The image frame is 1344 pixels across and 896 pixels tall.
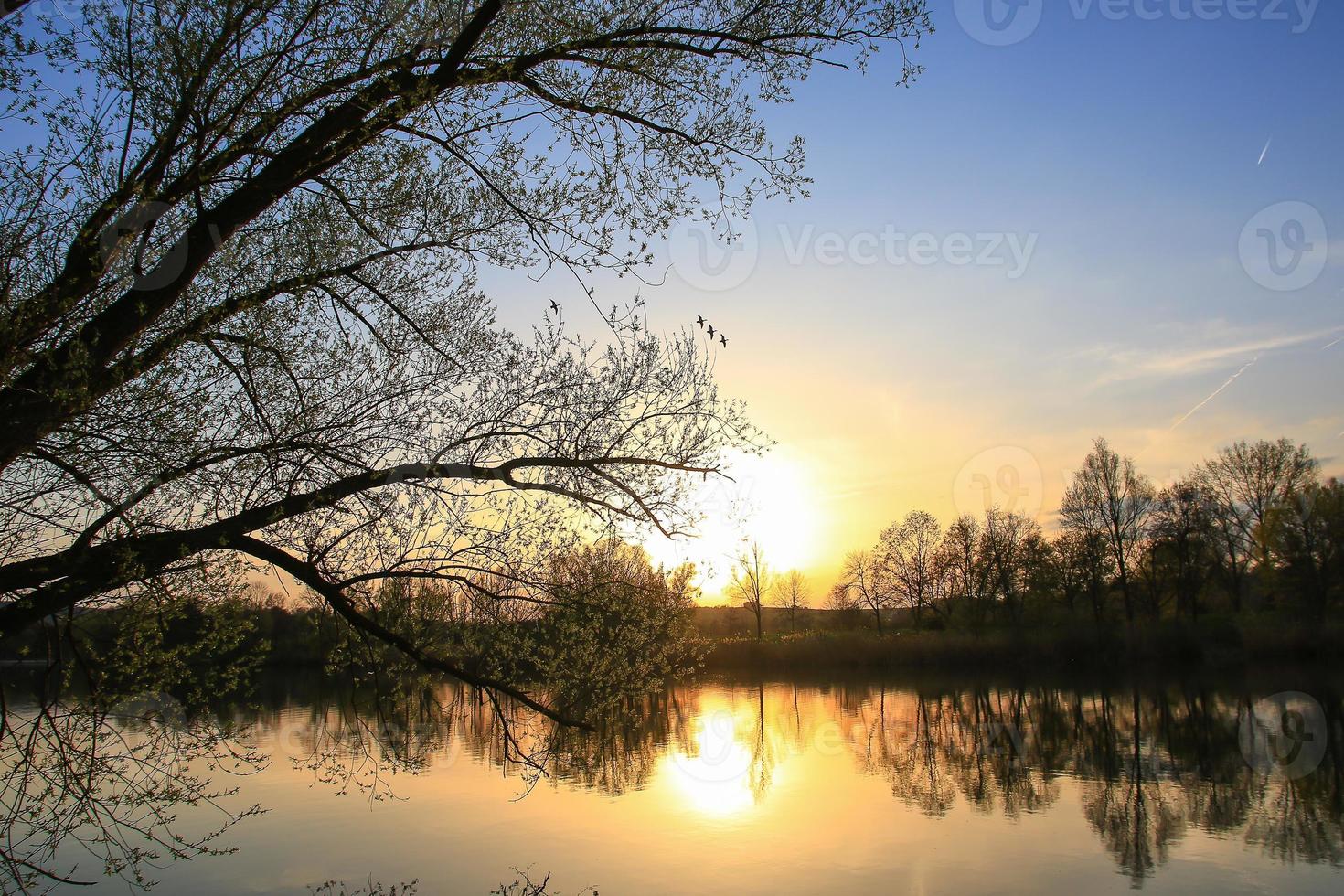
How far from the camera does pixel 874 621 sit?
2731 inches

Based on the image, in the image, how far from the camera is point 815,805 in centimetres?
1716

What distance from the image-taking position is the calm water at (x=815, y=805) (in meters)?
12.5

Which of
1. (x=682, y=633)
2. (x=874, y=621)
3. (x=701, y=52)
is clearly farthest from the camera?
(x=874, y=621)

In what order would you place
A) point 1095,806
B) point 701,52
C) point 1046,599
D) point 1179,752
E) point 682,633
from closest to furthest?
point 701,52
point 1095,806
point 682,633
point 1179,752
point 1046,599

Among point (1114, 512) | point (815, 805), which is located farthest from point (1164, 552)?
point (815, 805)

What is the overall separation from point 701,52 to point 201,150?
3.85 meters

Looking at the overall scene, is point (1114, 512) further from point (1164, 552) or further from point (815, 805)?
point (815, 805)

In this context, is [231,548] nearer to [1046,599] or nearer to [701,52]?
[701,52]

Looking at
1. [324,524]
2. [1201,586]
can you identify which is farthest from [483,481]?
[1201,586]

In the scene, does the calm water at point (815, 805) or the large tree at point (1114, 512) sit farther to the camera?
the large tree at point (1114, 512)

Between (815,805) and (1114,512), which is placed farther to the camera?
(1114,512)

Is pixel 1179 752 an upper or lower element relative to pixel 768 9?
lower

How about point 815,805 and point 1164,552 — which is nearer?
point 815,805

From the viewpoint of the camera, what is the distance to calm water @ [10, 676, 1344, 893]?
12.5 m
